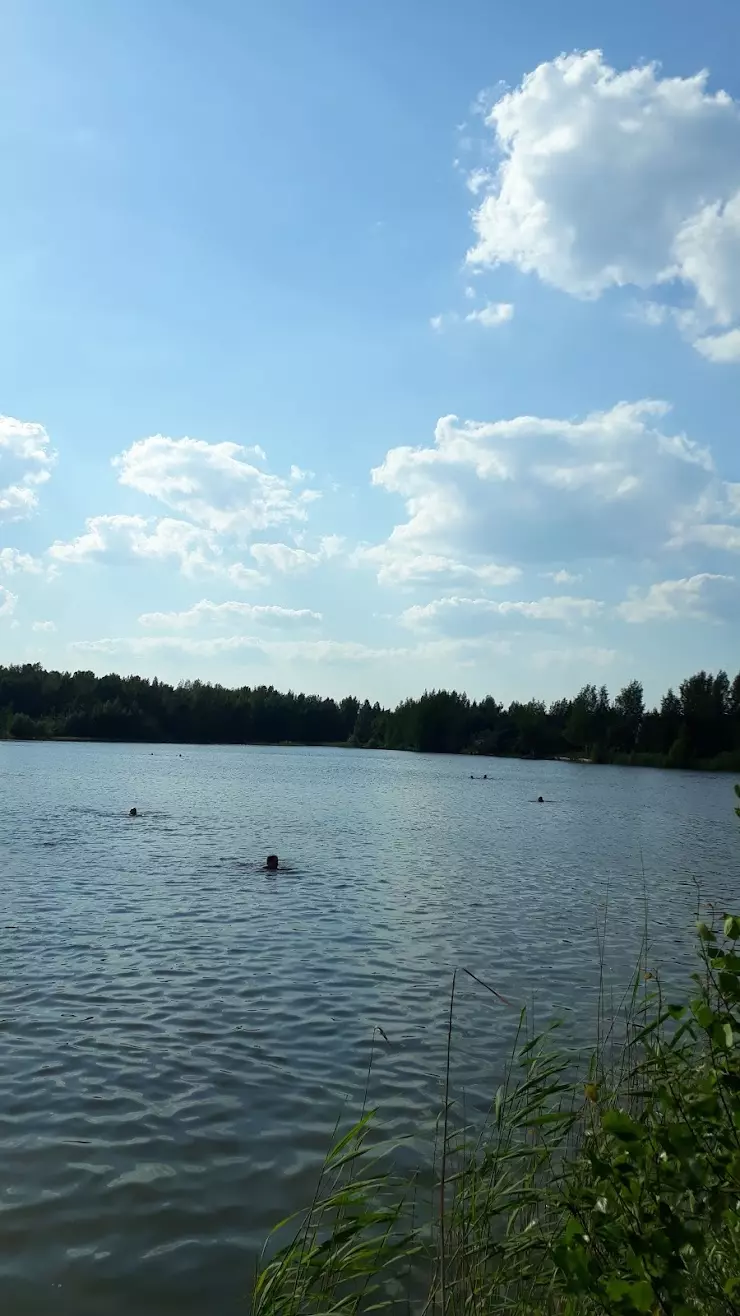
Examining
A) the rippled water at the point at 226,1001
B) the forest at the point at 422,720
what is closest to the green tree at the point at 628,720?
the forest at the point at 422,720

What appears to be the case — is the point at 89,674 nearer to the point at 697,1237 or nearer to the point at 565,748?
the point at 565,748

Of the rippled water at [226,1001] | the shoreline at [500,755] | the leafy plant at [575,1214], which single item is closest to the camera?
the leafy plant at [575,1214]

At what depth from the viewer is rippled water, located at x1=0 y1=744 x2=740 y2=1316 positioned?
708 centimetres

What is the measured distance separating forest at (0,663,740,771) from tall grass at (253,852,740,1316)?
405 ft

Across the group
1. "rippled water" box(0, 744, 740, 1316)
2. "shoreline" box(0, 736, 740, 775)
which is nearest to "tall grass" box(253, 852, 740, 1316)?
"rippled water" box(0, 744, 740, 1316)

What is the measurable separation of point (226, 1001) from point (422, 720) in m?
159

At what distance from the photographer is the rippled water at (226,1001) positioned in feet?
23.2

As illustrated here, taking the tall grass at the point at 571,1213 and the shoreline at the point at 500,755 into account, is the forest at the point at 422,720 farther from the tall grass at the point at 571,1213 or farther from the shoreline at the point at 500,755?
the tall grass at the point at 571,1213

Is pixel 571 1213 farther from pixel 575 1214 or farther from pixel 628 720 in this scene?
pixel 628 720

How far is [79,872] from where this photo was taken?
76.9 feet

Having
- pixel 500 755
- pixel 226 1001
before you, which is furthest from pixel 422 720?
pixel 226 1001

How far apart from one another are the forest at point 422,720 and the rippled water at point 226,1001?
4180 inches

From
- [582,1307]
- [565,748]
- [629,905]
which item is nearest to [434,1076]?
[582,1307]

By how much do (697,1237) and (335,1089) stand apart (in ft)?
24.1
